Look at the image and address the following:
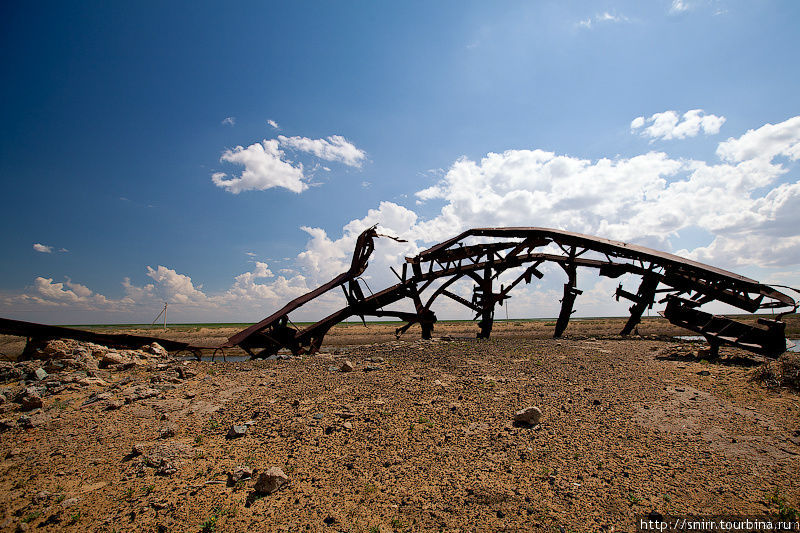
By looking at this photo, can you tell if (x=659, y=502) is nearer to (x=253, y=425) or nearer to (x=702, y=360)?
(x=253, y=425)

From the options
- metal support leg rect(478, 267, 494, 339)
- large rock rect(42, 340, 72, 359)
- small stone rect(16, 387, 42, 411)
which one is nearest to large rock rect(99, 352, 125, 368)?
large rock rect(42, 340, 72, 359)

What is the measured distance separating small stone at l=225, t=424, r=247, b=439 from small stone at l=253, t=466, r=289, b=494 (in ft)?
4.17

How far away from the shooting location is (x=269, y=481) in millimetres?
3529

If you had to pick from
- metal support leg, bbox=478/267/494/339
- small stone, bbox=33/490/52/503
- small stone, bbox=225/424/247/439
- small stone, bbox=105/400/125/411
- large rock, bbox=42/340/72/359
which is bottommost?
small stone, bbox=33/490/52/503

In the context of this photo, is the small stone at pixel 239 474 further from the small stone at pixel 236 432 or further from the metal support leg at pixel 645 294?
the metal support leg at pixel 645 294

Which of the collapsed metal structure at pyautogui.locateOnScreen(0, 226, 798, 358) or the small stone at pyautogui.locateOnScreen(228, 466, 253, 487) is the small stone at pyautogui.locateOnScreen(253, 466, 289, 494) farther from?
the collapsed metal structure at pyautogui.locateOnScreen(0, 226, 798, 358)

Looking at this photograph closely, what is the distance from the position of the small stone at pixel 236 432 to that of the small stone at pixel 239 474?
86 cm

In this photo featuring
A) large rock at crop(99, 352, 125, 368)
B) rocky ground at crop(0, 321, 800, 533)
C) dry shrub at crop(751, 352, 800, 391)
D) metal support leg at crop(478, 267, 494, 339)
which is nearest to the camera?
rocky ground at crop(0, 321, 800, 533)

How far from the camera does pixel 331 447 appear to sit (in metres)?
4.37

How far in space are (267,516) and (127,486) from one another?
1.72 metres

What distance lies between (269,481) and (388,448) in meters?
1.47

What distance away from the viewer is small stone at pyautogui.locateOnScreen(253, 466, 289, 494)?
3.50 m

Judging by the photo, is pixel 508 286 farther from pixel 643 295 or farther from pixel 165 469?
pixel 165 469

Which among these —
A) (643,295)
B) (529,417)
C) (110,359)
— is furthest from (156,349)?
(643,295)
